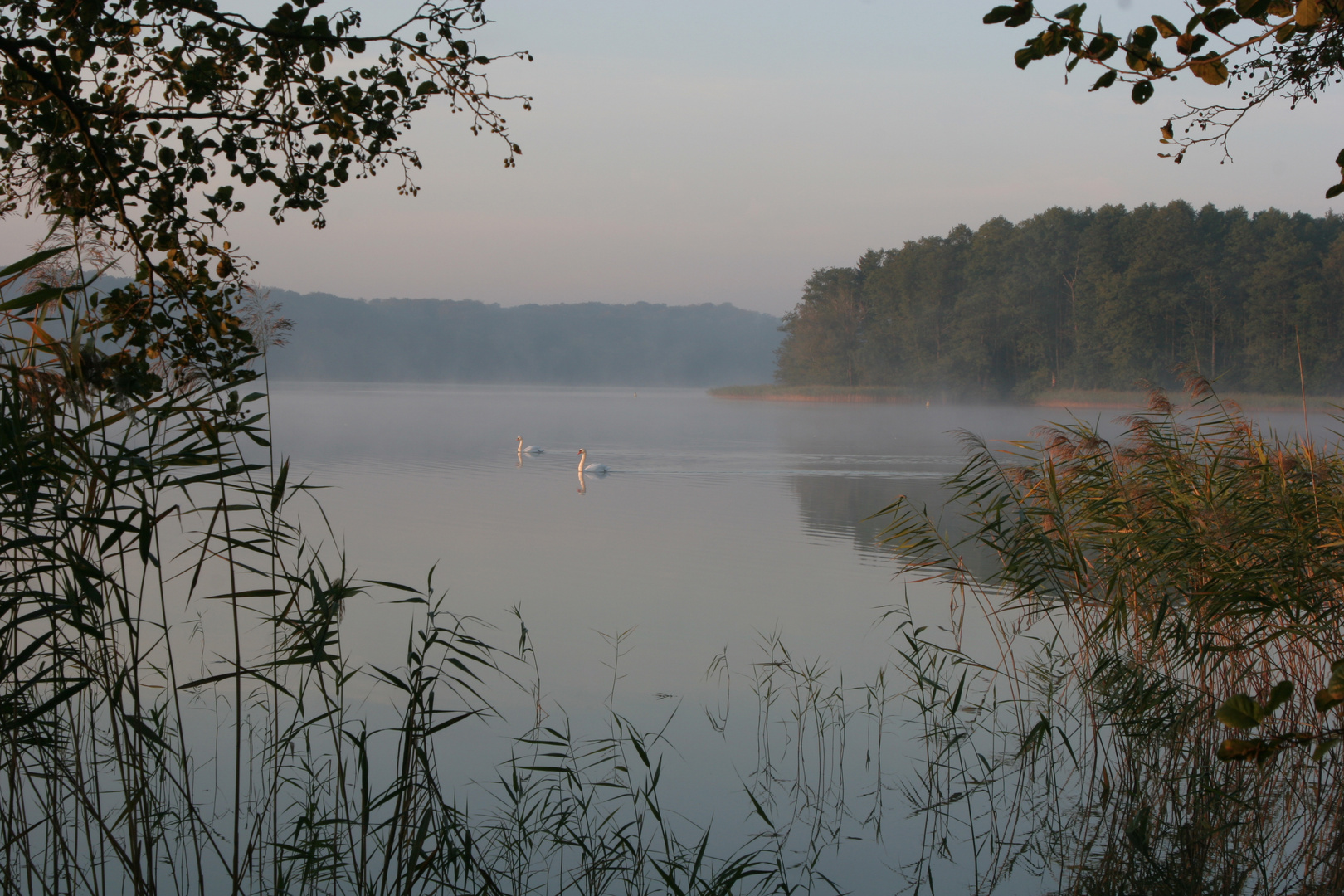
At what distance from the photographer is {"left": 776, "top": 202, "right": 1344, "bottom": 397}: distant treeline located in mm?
48656

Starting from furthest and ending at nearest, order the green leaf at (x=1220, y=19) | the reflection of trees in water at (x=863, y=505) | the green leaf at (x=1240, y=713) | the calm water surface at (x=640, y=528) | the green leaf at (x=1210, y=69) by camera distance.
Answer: the reflection of trees in water at (x=863, y=505)
the calm water surface at (x=640, y=528)
the green leaf at (x=1210, y=69)
the green leaf at (x=1220, y=19)
the green leaf at (x=1240, y=713)

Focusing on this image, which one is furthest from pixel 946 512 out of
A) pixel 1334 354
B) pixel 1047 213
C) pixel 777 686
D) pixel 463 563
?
pixel 1047 213

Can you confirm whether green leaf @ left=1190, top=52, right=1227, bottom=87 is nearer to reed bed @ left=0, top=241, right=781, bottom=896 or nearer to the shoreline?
reed bed @ left=0, top=241, right=781, bottom=896

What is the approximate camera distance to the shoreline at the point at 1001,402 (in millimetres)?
44469

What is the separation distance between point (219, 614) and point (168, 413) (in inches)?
228

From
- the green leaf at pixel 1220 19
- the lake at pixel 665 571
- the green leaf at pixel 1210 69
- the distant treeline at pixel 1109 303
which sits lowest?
the lake at pixel 665 571

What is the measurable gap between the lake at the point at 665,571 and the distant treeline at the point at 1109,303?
29.2 meters

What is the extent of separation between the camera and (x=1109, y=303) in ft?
171

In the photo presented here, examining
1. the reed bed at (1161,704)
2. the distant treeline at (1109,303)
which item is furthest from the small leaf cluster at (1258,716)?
the distant treeline at (1109,303)

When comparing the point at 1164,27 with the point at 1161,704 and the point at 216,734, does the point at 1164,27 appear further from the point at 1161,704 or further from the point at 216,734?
the point at 216,734

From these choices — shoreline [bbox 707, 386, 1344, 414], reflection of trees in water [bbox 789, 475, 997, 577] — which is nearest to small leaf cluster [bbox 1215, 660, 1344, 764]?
reflection of trees in water [bbox 789, 475, 997, 577]

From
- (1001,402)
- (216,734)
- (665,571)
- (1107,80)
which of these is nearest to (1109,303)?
(1001,402)

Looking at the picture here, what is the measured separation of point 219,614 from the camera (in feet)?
27.9

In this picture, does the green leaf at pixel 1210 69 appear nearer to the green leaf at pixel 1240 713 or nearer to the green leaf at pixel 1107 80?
the green leaf at pixel 1107 80
